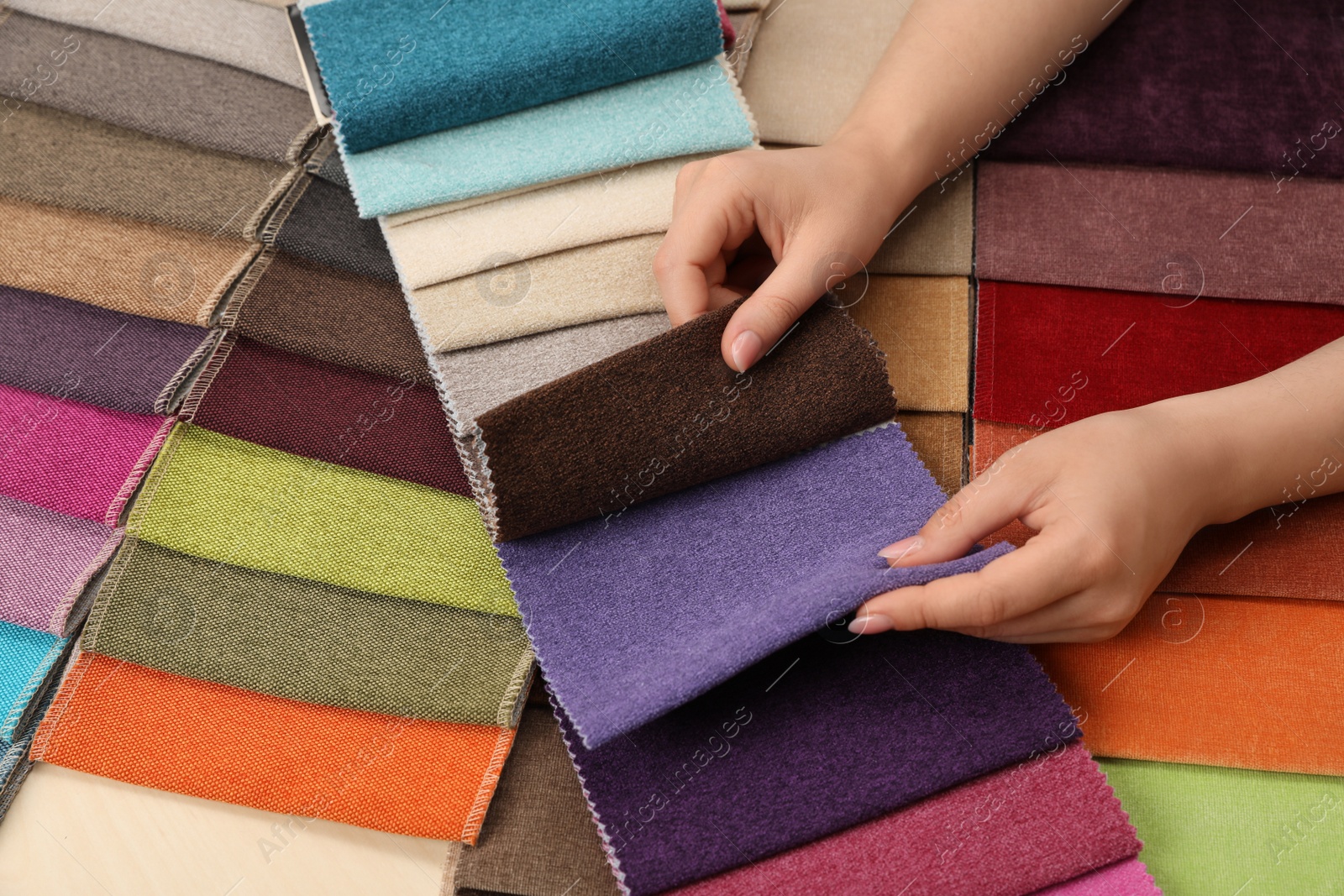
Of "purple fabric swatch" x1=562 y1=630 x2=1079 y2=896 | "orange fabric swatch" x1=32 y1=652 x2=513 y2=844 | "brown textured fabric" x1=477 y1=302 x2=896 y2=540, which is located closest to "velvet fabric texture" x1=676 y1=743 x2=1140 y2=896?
"purple fabric swatch" x1=562 y1=630 x2=1079 y2=896

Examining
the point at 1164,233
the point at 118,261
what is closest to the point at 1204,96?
the point at 1164,233

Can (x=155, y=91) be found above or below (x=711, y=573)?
above

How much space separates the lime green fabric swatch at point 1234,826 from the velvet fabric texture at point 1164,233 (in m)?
0.65

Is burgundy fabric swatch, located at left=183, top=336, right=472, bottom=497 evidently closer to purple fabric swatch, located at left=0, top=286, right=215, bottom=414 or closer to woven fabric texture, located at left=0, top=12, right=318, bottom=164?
purple fabric swatch, located at left=0, top=286, right=215, bottom=414

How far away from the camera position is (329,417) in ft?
3.88

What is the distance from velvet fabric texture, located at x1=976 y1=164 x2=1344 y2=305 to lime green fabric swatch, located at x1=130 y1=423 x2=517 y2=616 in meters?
0.83

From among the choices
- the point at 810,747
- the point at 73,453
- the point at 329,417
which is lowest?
the point at 810,747

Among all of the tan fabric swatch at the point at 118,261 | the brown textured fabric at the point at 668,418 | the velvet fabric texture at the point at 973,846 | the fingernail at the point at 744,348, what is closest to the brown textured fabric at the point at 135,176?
the tan fabric swatch at the point at 118,261

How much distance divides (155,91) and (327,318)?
0.50m

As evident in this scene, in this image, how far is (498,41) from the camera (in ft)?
4.12

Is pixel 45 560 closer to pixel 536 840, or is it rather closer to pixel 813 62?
pixel 536 840

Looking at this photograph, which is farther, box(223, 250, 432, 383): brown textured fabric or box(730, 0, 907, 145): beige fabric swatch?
box(730, 0, 907, 145): beige fabric swatch

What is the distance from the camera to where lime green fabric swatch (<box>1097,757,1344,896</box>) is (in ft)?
3.29

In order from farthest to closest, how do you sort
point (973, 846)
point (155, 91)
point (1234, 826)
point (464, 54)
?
point (155, 91)
point (464, 54)
point (1234, 826)
point (973, 846)
